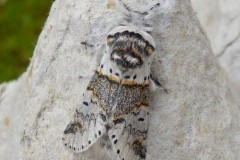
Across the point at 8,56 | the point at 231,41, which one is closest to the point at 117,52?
the point at 231,41

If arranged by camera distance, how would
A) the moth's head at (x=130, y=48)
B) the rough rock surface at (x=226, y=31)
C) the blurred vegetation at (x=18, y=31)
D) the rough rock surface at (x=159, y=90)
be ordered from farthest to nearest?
the blurred vegetation at (x=18, y=31) < the rough rock surface at (x=226, y=31) < the rough rock surface at (x=159, y=90) < the moth's head at (x=130, y=48)

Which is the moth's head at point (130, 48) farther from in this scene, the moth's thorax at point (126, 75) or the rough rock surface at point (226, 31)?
the rough rock surface at point (226, 31)

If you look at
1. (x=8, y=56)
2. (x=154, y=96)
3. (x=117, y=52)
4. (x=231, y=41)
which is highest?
(x=117, y=52)

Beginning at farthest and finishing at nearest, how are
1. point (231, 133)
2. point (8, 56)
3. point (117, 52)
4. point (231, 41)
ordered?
point (8, 56) < point (231, 41) < point (231, 133) < point (117, 52)

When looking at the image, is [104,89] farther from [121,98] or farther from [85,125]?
[85,125]

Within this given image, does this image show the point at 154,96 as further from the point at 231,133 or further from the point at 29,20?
the point at 29,20

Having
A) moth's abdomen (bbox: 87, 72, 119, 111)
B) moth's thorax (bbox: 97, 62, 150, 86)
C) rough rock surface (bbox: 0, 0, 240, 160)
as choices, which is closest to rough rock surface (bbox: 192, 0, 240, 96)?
rough rock surface (bbox: 0, 0, 240, 160)

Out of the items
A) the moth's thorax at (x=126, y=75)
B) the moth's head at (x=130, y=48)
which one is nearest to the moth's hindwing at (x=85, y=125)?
the moth's thorax at (x=126, y=75)
